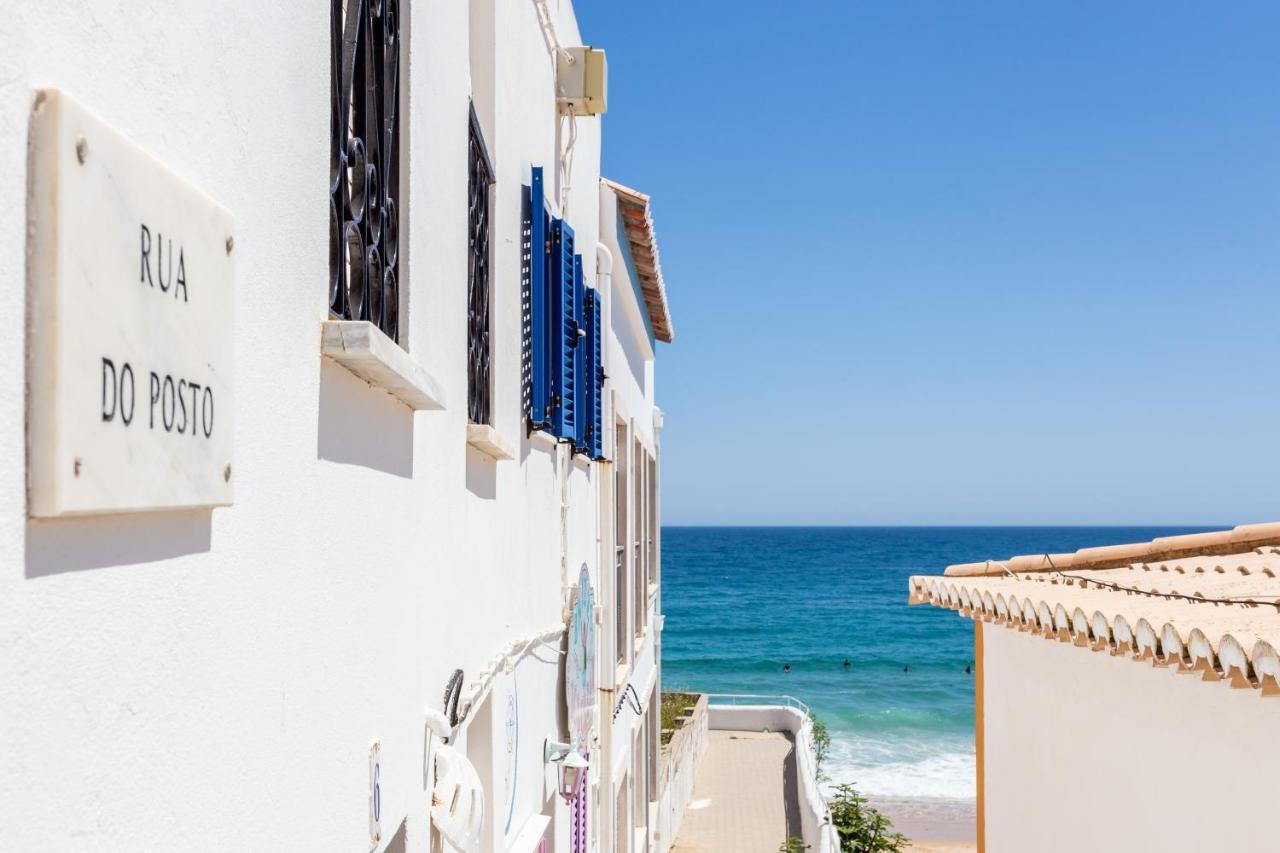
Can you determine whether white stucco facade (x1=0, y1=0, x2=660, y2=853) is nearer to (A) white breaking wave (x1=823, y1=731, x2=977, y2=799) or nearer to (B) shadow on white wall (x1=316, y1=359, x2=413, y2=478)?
(B) shadow on white wall (x1=316, y1=359, x2=413, y2=478)

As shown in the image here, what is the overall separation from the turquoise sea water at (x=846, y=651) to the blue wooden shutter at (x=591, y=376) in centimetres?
3265

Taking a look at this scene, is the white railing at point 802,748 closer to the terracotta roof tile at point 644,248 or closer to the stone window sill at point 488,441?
the terracotta roof tile at point 644,248

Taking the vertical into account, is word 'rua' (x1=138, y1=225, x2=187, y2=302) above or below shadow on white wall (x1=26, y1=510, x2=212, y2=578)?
above

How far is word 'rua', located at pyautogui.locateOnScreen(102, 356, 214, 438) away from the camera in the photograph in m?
1.31

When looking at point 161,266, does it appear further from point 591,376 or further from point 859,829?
point 859,829

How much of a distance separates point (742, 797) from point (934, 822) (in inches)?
480

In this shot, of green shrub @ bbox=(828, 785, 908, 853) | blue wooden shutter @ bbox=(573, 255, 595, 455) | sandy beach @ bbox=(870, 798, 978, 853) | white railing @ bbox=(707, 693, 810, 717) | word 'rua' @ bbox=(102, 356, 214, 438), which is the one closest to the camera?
word 'rua' @ bbox=(102, 356, 214, 438)

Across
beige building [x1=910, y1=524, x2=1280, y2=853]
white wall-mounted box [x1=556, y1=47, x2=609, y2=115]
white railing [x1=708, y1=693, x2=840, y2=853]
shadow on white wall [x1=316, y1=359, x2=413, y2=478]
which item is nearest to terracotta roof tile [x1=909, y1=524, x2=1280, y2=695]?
beige building [x1=910, y1=524, x2=1280, y2=853]

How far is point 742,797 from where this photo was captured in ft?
76.6

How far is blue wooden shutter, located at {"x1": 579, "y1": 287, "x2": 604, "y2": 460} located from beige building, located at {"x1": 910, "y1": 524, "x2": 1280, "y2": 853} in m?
2.40

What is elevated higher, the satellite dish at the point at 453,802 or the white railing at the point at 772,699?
the satellite dish at the point at 453,802

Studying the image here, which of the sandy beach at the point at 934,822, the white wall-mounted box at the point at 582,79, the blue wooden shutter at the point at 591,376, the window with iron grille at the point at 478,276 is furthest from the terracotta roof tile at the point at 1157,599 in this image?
the sandy beach at the point at 934,822

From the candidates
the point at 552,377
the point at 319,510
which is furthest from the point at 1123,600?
the point at 319,510

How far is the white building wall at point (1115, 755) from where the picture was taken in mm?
4777
